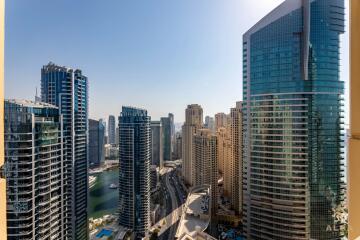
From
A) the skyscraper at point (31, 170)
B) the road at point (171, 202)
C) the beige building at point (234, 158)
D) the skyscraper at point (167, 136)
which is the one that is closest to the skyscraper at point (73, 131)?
the skyscraper at point (31, 170)

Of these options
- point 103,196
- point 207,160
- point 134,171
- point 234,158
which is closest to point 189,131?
point 207,160

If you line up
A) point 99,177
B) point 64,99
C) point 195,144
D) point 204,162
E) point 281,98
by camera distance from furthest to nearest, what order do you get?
point 99,177 < point 195,144 < point 204,162 < point 64,99 < point 281,98

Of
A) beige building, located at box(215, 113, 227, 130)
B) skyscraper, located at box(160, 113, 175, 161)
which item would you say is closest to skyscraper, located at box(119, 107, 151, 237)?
beige building, located at box(215, 113, 227, 130)

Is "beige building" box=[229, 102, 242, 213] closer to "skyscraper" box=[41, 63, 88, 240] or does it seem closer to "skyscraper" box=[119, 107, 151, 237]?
"skyscraper" box=[119, 107, 151, 237]

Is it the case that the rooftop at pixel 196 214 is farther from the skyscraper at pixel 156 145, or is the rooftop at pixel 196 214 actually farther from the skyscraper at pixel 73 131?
the skyscraper at pixel 156 145

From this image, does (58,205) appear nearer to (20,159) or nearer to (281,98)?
(20,159)

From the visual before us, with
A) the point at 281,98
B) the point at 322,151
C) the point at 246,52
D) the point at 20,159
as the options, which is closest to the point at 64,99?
the point at 20,159
